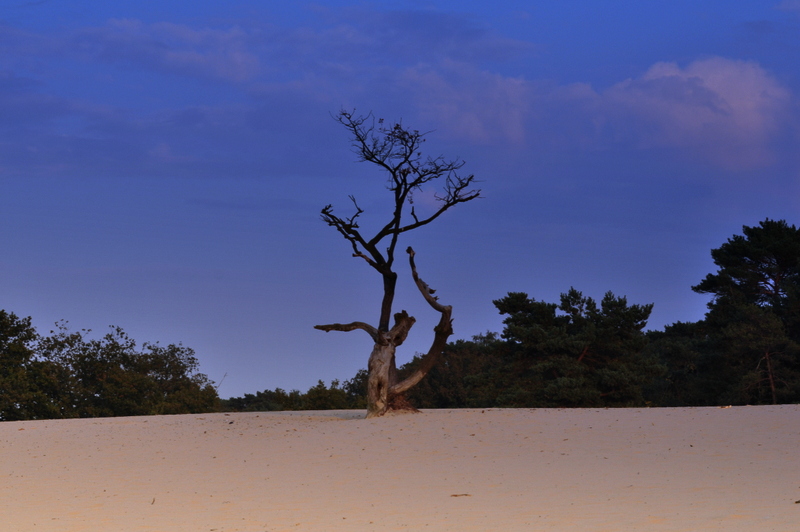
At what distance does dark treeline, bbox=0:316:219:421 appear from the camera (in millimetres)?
33625

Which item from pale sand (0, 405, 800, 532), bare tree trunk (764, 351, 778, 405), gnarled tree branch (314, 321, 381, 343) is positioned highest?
gnarled tree branch (314, 321, 381, 343)

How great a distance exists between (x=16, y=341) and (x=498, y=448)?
27.1 metres

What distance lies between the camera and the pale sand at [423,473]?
8719 mm

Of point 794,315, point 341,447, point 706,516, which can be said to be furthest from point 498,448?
point 794,315

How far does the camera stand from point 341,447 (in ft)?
48.2

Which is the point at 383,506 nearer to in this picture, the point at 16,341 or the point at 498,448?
the point at 498,448

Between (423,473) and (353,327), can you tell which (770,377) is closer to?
(353,327)

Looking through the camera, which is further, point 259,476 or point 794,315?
point 794,315

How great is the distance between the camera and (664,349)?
38.3m

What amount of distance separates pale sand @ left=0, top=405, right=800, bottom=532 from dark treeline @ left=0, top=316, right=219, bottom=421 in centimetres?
1544

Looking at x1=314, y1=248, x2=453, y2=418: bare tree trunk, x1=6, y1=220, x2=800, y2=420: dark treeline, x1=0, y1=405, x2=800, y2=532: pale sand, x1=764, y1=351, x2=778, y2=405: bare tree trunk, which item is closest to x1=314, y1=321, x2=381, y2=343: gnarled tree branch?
x1=314, y1=248, x2=453, y2=418: bare tree trunk

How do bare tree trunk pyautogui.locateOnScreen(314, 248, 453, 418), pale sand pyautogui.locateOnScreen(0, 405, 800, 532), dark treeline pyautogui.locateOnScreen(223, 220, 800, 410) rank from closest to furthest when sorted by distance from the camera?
1. pale sand pyautogui.locateOnScreen(0, 405, 800, 532)
2. bare tree trunk pyautogui.locateOnScreen(314, 248, 453, 418)
3. dark treeline pyautogui.locateOnScreen(223, 220, 800, 410)

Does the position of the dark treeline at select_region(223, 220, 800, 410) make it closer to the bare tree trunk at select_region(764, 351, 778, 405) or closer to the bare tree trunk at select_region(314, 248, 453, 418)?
the bare tree trunk at select_region(764, 351, 778, 405)

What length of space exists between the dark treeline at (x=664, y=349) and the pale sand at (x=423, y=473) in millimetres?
11304
